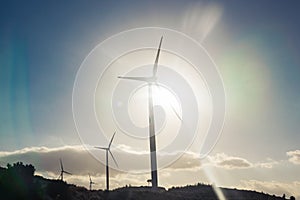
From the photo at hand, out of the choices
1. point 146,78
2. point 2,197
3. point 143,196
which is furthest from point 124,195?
point 2,197

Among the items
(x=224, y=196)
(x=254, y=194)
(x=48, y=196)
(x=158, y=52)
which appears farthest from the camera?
(x=254, y=194)

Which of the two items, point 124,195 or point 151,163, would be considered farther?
point 151,163

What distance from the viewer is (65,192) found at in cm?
7619

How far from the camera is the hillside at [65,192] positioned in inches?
2279

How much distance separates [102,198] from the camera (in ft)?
281

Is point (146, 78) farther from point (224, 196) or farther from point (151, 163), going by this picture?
point (224, 196)

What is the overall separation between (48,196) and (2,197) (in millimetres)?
19790

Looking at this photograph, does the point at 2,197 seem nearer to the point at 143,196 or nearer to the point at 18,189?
the point at 18,189

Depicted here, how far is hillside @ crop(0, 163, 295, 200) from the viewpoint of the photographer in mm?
57884

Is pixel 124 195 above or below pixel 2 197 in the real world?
above

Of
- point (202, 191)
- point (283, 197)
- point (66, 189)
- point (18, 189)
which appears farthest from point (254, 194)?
point (18, 189)

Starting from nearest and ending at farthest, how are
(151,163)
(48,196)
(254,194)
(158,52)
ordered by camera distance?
(48,196)
(151,163)
(158,52)
(254,194)

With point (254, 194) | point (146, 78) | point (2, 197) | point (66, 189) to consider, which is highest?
point (146, 78)

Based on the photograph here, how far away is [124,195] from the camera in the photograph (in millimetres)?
87000
